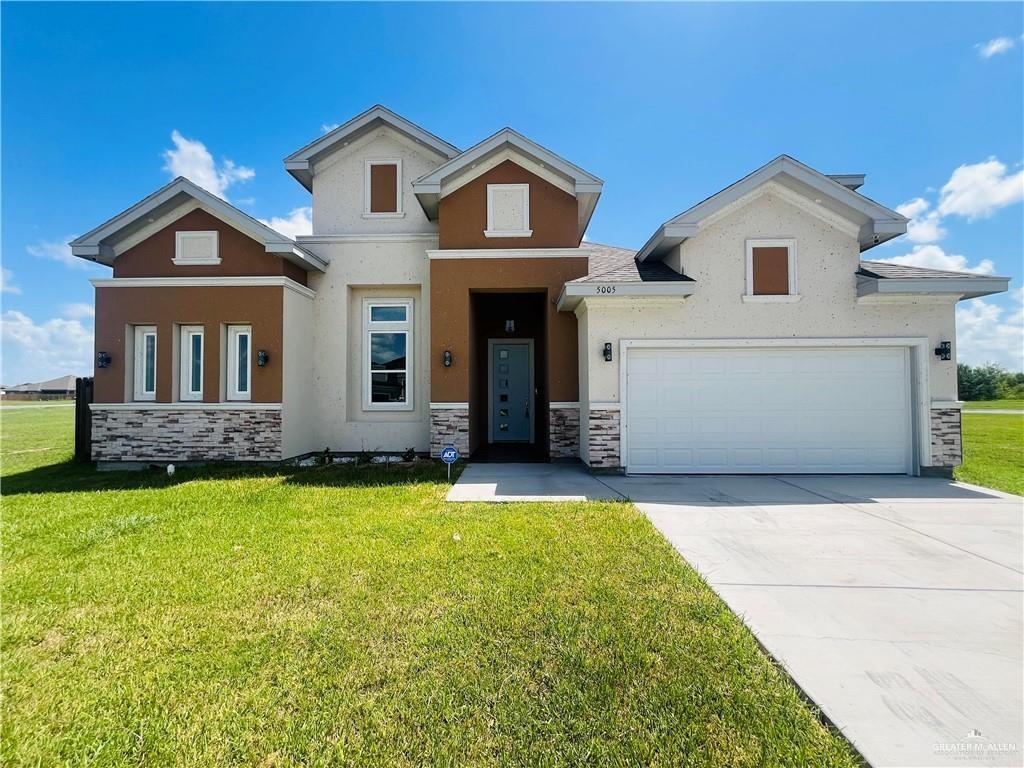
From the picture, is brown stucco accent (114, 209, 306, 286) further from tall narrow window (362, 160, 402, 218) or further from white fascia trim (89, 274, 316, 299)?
tall narrow window (362, 160, 402, 218)

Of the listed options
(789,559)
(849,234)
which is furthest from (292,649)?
(849,234)

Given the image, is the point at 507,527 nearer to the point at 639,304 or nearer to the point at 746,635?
the point at 746,635

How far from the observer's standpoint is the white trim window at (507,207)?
9.43 metres

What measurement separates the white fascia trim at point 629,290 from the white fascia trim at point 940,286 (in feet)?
10.8

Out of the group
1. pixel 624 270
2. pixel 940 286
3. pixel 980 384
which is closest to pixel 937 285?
pixel 940 286

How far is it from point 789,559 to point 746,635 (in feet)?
5.79

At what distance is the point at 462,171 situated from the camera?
9.29m

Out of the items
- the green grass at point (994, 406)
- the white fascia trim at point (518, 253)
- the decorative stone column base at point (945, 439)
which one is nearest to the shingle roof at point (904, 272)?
the decorative stone column base at point (945, 439)

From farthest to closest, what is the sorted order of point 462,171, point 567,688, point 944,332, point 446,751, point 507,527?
point 462,171 → point 944,332 → point 507,527 → point 567,688 → point 446,751

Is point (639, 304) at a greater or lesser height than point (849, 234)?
lesser

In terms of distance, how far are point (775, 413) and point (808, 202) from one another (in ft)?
13.3

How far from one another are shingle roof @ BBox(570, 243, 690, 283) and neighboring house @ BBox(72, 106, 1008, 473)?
3.6 inches

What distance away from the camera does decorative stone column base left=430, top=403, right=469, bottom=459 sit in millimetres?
9367

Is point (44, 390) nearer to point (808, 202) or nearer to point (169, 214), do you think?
point (169, 214)
